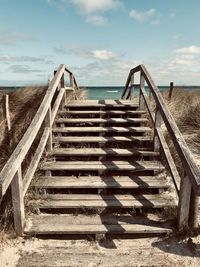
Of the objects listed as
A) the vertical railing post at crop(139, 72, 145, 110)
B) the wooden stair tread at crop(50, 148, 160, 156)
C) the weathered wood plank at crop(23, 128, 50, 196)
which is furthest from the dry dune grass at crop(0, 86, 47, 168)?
the vertical railing post at crop(139, 72, 145, 110)

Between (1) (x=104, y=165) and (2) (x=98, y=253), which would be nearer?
(2) (x=98, y=253)

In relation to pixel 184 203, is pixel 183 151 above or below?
above

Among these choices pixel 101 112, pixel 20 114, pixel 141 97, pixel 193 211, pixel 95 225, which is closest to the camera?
pixel 193 211

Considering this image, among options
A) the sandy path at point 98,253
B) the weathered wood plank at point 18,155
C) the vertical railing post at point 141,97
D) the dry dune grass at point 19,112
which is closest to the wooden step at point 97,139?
the weathered wood plank at point 18,155

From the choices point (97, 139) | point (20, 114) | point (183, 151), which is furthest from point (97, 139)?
point (20, 114)

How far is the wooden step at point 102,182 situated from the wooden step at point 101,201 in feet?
0.47

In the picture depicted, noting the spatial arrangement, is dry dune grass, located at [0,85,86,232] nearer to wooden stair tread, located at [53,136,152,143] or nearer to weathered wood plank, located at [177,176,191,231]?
wooden stair tread, located at [53,136,152,143]

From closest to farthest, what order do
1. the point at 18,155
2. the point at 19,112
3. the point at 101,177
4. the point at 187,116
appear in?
the point at 18,155 < the point at 101,177 < the point at 187,116 < the point at 19,112

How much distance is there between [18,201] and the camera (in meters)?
3.68

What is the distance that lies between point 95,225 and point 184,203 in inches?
44.5

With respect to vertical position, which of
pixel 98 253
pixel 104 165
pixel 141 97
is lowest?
pixel 98 253

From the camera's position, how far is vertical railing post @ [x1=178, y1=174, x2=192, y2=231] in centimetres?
378

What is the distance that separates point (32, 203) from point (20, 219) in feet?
1.87

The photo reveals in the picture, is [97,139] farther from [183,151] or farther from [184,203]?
[184,203]
